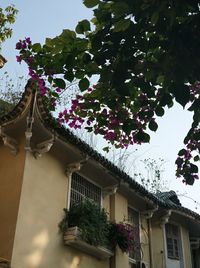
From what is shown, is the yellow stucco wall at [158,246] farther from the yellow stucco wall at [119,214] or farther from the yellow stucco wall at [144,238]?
the yellow stucco wall at [119,214]

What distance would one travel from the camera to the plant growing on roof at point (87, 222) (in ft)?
32.6

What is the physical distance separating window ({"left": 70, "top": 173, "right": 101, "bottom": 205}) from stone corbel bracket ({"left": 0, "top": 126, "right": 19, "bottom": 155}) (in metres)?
1.99

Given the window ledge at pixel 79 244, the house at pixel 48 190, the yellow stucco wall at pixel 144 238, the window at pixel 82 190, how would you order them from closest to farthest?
1. the house at pixel 48 190
2. the window ledge at pixel 79 244
3. the window at pixel 82 190
4. the yellow stucco wall at pixel 144 238

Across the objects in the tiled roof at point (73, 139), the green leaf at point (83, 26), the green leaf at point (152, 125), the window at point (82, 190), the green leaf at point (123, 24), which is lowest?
the green leaf at point (152, 125)

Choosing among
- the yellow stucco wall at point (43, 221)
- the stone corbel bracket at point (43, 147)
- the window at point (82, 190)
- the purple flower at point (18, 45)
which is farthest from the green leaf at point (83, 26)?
the window at point (82, 190)

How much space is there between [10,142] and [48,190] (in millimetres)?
1457

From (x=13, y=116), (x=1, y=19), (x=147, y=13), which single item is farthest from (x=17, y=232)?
(x=147, y=13)

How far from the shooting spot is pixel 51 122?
941 cm

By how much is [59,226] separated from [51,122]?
249cm

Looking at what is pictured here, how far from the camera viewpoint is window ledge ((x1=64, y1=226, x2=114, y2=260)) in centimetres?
963

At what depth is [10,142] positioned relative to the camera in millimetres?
9664

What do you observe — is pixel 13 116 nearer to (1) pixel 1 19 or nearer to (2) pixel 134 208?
(1) pixel 1 19

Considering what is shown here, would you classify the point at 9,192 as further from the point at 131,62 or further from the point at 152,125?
the point at 131,62

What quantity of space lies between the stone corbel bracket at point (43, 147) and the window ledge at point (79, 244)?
6.33 feet
